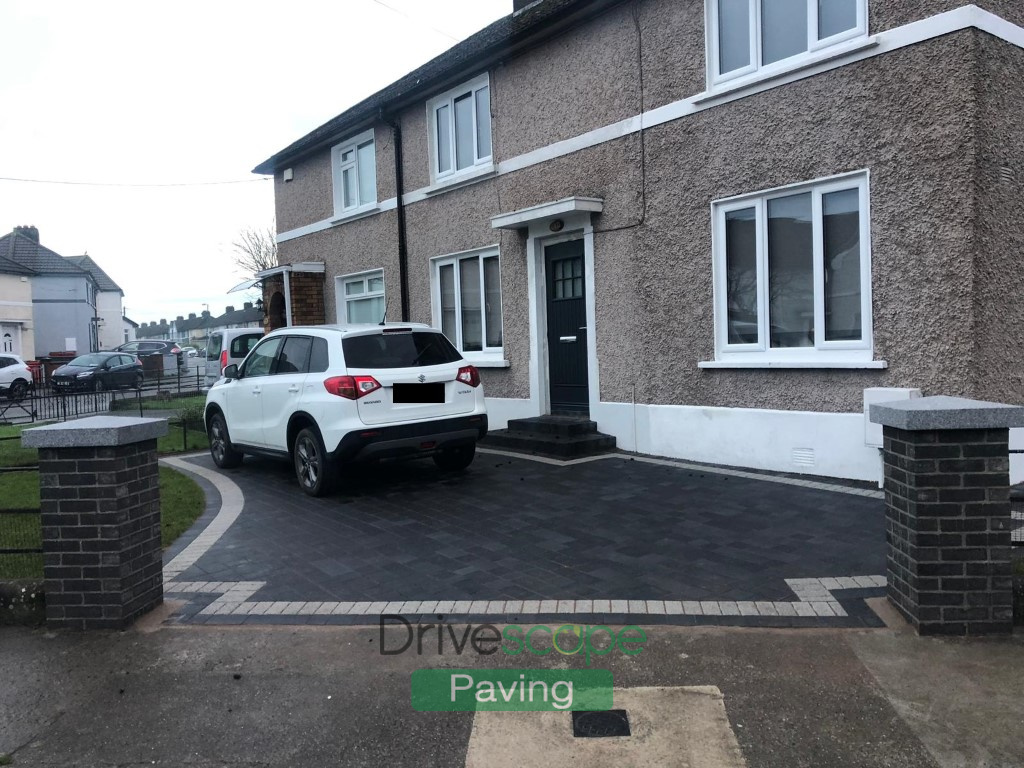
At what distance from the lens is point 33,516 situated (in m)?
5.05

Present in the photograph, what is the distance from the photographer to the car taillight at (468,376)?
8.16 m

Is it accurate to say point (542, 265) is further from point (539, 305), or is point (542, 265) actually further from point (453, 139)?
point (453, 139)

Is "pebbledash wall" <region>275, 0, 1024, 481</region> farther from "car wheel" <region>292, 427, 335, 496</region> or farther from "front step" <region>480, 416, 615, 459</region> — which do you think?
"car wheel" <region>292, 427, 335, 496</region>

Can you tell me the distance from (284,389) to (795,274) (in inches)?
215

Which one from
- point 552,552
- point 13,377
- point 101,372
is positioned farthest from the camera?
point 101,372

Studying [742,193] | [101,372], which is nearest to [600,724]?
[742,193]

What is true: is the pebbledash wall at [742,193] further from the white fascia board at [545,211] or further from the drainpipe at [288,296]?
the drainpipe at [288,296]

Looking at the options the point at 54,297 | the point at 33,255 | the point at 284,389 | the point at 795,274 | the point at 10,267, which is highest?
the point at 33,255

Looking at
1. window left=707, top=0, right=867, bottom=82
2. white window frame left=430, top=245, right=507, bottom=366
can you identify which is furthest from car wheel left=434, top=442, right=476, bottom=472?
window left=707, top=0, right=867, bottom=82


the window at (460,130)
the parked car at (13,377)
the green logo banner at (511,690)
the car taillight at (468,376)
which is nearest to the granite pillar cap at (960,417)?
the green logo banner at (511,690)

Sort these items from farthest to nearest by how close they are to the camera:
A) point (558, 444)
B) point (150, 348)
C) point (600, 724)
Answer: point (150, 348), point (558, 444), point (600, 724)

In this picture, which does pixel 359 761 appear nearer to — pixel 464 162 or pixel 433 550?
pixel 433 550

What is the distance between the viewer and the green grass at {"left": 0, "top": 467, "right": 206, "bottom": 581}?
4871 millimetres

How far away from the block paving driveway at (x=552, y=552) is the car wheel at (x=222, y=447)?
1.49 meters
